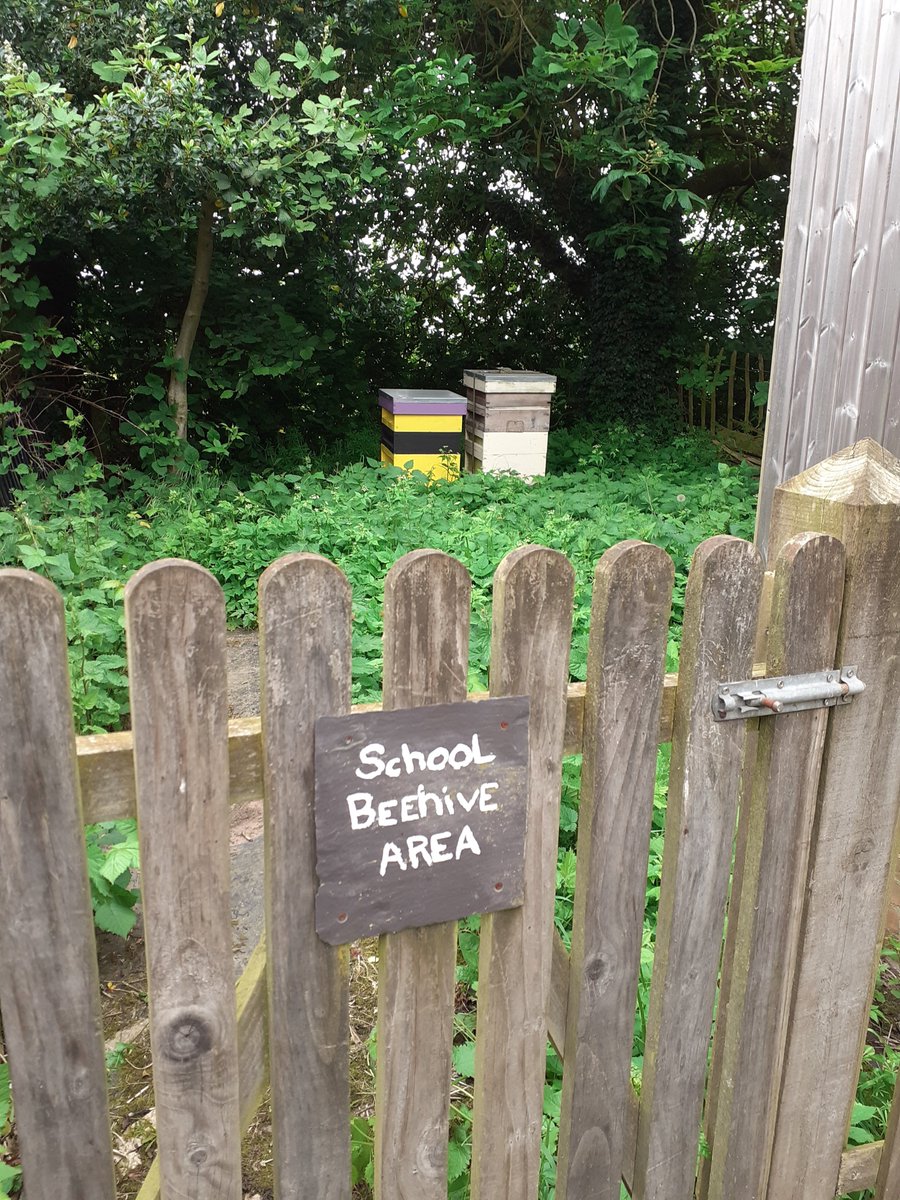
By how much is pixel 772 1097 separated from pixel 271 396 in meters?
10.0

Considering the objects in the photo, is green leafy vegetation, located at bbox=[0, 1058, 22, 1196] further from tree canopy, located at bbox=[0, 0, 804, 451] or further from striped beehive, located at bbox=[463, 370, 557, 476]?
striped beehive, located at bbox=[463, 370, 557, 476]

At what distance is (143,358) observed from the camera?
9.33 m

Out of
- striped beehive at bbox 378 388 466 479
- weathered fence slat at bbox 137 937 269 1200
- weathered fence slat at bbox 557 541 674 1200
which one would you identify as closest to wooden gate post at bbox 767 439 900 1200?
weathered fence slat at bbox 557 541 674 1200

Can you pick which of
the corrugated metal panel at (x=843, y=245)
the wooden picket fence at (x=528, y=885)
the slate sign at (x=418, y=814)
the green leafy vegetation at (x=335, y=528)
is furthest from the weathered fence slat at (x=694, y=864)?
the green leafy vegetation at (x=335, y=528)

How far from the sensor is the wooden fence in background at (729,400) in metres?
11.9

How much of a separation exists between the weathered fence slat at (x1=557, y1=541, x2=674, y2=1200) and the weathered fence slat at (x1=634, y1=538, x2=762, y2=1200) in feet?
0.17

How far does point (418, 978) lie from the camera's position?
1.33 m

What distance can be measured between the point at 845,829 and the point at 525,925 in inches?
25.9

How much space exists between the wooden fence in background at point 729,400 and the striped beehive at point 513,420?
154 inches

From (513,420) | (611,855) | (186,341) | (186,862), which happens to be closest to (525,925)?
(611,855)

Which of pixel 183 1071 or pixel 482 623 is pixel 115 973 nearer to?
pixel 183 1071

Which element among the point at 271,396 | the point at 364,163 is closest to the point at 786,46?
the point at 364,163

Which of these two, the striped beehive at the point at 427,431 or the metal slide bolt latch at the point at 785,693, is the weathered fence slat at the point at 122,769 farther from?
the striped beehive at the point at 427,431

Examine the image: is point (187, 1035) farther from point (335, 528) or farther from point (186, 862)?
point (335, 528)
